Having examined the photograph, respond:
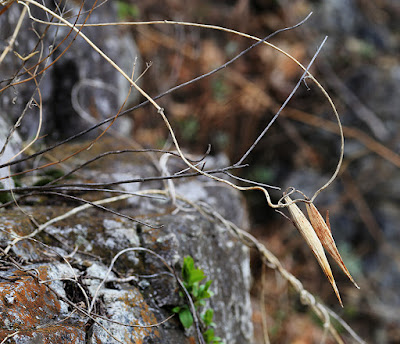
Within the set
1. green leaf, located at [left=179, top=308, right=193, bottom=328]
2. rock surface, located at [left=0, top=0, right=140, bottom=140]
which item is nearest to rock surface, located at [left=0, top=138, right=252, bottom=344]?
green leaf, located at [left=179, top=308, right=193, bottom=328]

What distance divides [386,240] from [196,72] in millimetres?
1919

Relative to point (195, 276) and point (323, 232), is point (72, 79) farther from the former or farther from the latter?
point (323, 232)

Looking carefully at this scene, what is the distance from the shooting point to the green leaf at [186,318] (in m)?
1.04

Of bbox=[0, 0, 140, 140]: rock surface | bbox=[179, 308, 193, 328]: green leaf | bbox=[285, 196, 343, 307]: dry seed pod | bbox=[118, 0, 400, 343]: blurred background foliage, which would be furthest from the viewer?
bbox=[118, 0, 400, 343]: blurred background foliage

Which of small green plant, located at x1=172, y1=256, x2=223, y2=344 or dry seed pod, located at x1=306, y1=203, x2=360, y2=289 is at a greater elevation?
dry seed pod, located at x1=306, y1=203, x2=360, y2=289

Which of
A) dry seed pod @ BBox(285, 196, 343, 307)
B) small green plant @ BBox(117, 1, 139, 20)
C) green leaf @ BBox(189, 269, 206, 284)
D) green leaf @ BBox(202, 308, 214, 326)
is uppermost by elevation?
small green plant @ BBox(117, 1, 139, 20)

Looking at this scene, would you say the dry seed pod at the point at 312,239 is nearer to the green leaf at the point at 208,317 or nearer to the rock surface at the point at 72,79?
the green leaf at the point at 208,317

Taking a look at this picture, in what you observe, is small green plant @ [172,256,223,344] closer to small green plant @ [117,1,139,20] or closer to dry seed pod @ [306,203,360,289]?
dry seed pod @ [306,203,360,289]

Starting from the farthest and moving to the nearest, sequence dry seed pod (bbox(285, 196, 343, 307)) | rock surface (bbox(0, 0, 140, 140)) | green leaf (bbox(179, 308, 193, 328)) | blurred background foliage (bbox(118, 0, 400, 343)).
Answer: blurred background foliage (bbox(118, 0, 400, 343))
rock surface (bbox(0, 0, 140, 140))
green leaf (bbox(179, 308, 193, 328))
dry seed pod (bbox(285, 196, 343, 307))

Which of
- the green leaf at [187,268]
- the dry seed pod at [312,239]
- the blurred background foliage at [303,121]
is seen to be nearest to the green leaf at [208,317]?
the green leaf at [187,268]

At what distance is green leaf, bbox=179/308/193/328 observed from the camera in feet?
3.42

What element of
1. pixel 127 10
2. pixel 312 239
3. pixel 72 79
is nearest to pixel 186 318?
pixel 312 239

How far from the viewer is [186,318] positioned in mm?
1050

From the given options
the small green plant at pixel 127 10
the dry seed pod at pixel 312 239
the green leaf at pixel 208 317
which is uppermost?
the small green plant at pixel 127 10
